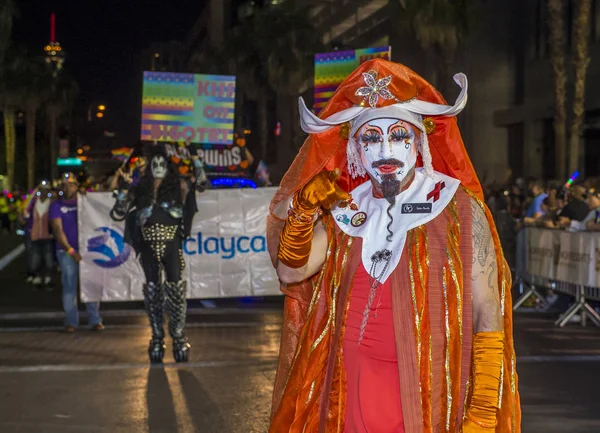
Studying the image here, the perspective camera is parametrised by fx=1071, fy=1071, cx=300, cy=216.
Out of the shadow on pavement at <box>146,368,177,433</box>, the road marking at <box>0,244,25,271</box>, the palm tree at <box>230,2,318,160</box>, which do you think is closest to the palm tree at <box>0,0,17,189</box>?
the palm tree at <box>230,2,318,160</box>

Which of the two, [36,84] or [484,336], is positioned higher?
[36,84]

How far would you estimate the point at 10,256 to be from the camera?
2875cm

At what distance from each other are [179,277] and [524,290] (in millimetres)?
6931

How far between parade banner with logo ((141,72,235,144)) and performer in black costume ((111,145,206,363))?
7291mm

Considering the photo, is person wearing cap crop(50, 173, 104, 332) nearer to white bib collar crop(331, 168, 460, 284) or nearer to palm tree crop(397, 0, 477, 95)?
white bib collar crop(331, 168, 460, 284)

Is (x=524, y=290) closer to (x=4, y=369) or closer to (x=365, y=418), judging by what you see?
(x=4, y=369)

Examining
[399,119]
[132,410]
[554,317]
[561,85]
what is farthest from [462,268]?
[561,85]

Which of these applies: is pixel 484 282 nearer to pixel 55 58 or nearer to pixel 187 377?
pixel 187 377

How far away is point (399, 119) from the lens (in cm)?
420

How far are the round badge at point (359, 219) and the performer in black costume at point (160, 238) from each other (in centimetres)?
583

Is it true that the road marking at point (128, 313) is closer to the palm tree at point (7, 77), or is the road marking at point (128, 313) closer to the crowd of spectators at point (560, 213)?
the crowd of spectators at point (560, 213)

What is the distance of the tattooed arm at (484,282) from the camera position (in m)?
4.02

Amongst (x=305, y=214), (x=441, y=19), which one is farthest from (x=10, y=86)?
(x=305, y=214)

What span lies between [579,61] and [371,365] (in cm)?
2617
